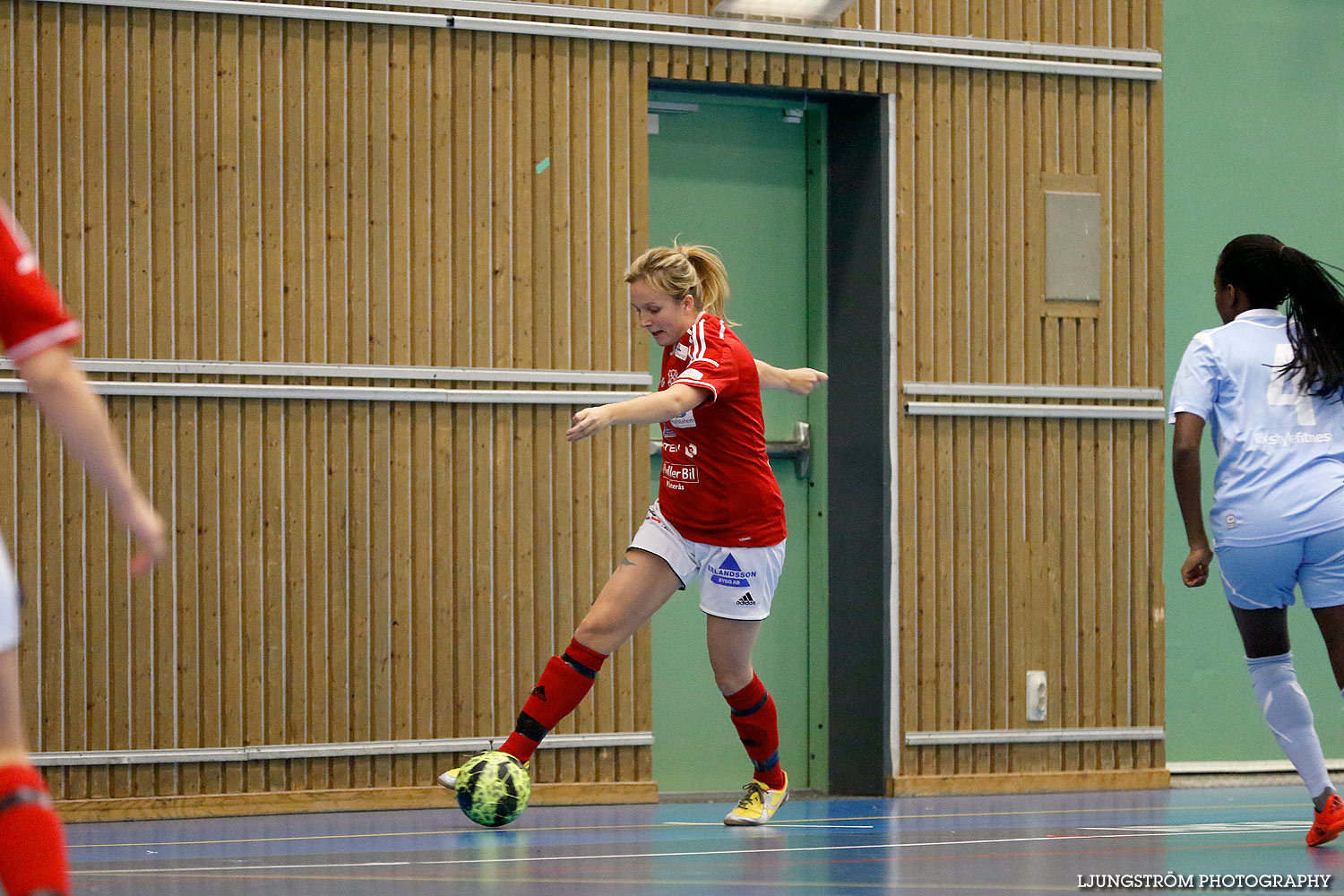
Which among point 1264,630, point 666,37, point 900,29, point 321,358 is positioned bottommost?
point 1264,630

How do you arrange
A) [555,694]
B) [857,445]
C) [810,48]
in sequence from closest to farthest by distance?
[555,694]
[810,48]
[857,445]

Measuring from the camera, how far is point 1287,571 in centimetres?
407

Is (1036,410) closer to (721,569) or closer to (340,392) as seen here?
(721,569)

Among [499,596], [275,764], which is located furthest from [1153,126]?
[275,764]

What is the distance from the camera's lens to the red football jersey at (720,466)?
4.90m

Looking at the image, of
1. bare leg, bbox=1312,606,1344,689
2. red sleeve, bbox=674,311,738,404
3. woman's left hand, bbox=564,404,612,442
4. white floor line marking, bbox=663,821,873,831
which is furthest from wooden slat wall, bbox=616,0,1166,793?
woman's left hand, bbox=564,404,612,442

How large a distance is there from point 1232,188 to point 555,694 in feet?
15.0

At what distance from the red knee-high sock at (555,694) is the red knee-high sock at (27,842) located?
2859 millimetres

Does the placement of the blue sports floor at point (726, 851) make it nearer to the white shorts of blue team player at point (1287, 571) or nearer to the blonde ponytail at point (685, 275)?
the white shorts of blue team player at point (1287, 571)

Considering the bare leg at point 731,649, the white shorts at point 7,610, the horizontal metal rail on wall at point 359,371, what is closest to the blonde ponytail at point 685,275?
the bare leg at point 731,649

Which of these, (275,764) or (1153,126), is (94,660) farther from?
(1153,126)

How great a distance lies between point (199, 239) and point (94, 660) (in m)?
1.69

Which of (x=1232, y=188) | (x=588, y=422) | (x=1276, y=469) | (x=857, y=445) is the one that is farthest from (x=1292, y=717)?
(x=1232, y=188)

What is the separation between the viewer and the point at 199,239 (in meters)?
6.02
